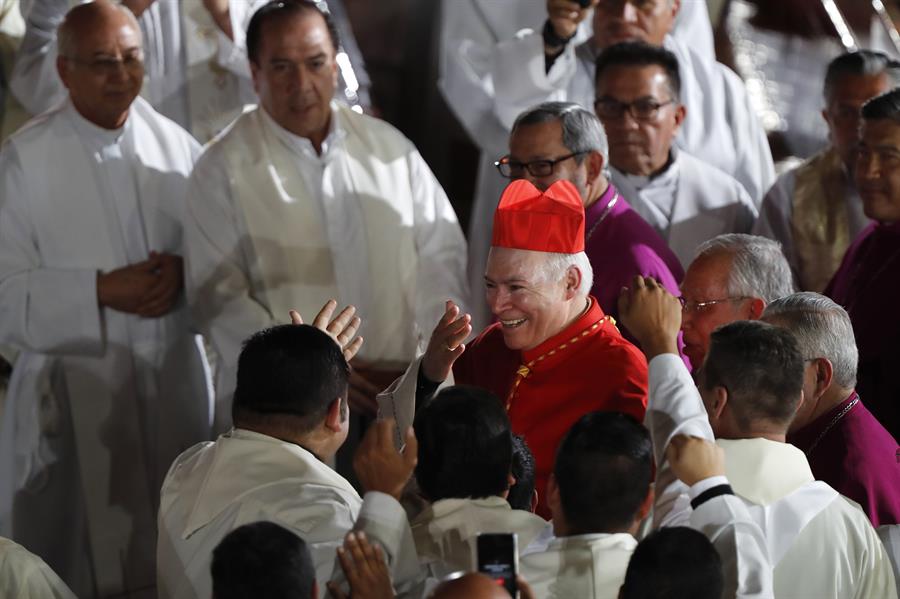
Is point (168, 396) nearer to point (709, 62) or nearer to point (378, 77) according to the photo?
point (709, 62)

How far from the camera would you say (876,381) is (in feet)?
16.3

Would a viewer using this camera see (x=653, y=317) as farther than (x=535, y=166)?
No

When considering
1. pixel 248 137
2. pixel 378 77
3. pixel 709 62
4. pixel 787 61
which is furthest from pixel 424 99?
pixel 248 137

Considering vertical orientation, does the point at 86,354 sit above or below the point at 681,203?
below

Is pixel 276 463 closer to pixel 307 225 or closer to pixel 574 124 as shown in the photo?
pixel 574 124

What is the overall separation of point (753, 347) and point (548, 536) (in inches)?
26.2

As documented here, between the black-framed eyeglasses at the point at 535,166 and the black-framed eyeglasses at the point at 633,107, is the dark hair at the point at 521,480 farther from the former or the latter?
the black-framed eyeglasses at the point at 633,107

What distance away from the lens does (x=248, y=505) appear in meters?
3.63

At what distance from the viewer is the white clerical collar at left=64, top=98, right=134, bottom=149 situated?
585cm

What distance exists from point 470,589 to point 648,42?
383 centimetres

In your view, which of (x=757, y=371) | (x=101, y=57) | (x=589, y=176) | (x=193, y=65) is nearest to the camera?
(x=757, y=371)

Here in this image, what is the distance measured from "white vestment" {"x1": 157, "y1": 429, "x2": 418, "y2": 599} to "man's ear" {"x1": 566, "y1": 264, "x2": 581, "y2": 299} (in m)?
0.99

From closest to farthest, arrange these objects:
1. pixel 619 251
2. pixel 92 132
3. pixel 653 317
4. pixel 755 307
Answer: pixel 653 317, pixel 755 307, pixel 619 251, pixel 92 132

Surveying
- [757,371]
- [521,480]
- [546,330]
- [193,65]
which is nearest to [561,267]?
[546,330]
